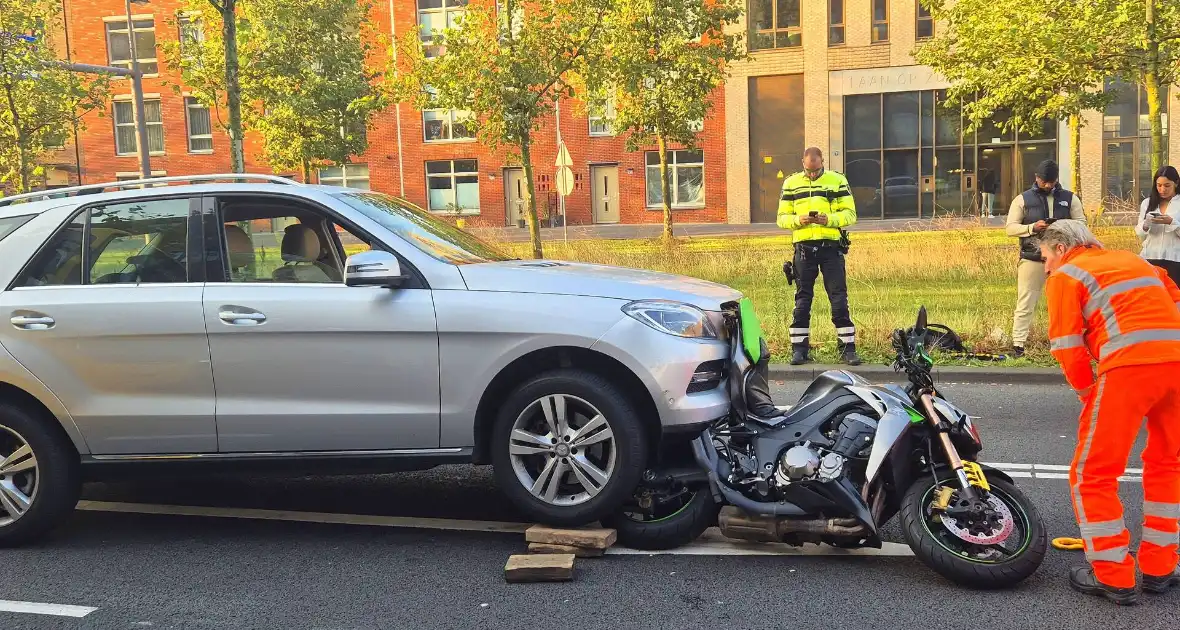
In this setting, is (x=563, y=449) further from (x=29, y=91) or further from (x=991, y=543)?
(x=29, y=91)

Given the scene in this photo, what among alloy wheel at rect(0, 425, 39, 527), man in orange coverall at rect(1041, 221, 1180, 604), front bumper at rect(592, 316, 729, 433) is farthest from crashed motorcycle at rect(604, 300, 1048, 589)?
alloy wheel at rect(0, 425, 39, 527)

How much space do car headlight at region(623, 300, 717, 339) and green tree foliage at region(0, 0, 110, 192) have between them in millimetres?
19831

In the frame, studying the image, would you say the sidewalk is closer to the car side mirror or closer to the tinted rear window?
the tinted rear window

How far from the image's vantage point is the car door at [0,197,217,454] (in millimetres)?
4918

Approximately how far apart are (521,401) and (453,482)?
1.60 meters

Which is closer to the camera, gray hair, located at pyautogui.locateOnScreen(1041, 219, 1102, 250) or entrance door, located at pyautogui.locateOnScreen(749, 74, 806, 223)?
gray hair, located at pyautogui.locateOnScreen(1041, 219, 1102, 250)

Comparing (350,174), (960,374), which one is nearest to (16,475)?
(960,374)

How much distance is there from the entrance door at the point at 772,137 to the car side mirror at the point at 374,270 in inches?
1401

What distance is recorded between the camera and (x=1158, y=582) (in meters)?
4.07

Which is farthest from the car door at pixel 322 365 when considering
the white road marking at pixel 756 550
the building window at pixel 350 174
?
the building window at pixel 350 174

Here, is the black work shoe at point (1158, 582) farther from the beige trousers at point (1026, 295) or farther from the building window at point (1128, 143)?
the building window at point (1128, 143)

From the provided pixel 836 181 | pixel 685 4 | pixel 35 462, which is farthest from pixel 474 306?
pixel 685 4

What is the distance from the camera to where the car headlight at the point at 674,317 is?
4.74 m

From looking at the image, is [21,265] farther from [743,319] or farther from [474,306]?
[743,319]
